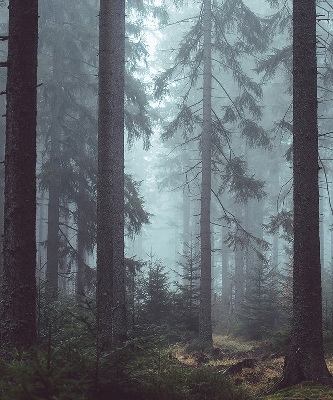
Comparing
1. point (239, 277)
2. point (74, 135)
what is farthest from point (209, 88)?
point (239, 277)

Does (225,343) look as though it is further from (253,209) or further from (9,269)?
(253,209)

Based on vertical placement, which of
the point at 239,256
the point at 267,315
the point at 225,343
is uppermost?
the point at 239,256

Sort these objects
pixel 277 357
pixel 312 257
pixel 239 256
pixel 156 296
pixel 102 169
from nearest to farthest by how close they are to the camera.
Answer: pixel 312 257 → pixel 102 169 → pixel 277 357 → pixel 156 296 → pixel 239 256

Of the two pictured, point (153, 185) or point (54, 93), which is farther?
point (153, 185)

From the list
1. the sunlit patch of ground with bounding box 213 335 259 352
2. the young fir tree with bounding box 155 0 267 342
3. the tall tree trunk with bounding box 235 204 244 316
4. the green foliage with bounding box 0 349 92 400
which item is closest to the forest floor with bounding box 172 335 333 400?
the sunlit patch of ground with bounding box 213 335 259 352

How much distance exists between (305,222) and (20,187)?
4.57m

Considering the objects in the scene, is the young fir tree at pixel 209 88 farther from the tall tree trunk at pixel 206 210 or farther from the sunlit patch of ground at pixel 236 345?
the sunlit patch of ground at pixel 236 345

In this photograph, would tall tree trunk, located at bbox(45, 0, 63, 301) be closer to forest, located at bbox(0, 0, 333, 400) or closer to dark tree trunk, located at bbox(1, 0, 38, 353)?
forest, located at bbox(0, 0, 333, 400)

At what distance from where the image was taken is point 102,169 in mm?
8195

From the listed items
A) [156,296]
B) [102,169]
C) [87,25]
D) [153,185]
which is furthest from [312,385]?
[153,185]

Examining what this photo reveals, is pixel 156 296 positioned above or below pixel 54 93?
below

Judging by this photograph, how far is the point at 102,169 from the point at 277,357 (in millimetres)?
6093

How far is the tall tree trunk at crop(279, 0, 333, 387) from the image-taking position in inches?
243

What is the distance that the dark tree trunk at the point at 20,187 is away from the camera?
5.40 m
